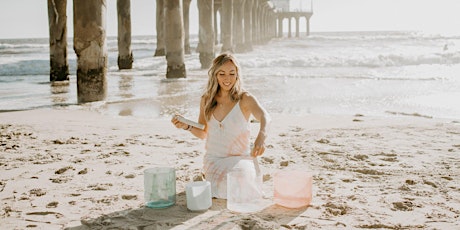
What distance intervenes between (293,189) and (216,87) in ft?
2.98

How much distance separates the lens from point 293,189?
9.04ft

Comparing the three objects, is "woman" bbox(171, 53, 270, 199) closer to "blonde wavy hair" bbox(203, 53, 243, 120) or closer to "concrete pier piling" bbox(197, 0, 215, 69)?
"blonde wavy hair" bbox(203, 53, 243, 120)

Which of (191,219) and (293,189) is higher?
(293,189)

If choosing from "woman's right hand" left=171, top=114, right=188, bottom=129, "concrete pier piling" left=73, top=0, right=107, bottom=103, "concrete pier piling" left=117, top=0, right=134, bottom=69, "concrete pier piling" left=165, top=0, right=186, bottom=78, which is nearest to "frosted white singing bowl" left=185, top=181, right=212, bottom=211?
"woman's right hand" left=171, top=114, right=188, bottom=129

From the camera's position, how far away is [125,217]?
2678 millimetres

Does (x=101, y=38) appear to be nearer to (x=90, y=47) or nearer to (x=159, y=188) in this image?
(x=90, y=47)

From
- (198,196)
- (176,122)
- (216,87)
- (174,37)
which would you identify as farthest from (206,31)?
(198,196)

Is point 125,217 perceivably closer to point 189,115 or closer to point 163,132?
point 163,132

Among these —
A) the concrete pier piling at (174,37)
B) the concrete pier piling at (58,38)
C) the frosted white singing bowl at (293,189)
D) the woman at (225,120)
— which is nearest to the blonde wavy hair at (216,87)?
the woman at (225,120)

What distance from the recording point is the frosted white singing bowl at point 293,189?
109 inches

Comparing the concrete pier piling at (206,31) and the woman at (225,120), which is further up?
the concrete pier piling at (206,31)

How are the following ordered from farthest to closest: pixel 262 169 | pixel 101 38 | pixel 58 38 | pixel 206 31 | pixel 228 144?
pixel 206 31 → pixel 58 38 → pixel 101 38 → pixel 262 169 → pixel 228 144

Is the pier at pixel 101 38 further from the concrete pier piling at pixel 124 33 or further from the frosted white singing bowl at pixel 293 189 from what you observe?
the frosted white singing bowl at pixel 293 189

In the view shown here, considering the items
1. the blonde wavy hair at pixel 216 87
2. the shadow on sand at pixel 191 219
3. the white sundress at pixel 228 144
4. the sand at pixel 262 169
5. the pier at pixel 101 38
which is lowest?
the shadow on sand at pixel 191 219
